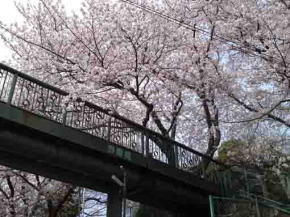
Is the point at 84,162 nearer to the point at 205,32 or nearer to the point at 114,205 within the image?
the point at 114,205

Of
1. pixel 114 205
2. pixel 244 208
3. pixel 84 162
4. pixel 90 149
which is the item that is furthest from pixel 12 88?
pixel 244 208

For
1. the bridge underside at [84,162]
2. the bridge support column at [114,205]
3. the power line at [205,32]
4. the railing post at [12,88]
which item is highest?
the power line at [205,32]

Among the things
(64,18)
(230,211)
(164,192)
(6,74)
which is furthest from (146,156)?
(64,18)

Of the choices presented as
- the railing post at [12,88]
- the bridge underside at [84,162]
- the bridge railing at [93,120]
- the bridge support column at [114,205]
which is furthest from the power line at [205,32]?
the bridge support column at [114,205]

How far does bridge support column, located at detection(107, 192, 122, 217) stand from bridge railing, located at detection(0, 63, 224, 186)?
1.54 metres

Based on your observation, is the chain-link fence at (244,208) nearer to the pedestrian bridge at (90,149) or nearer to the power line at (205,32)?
the pedestrian bridge at (90,149)

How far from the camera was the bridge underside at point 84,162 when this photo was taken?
359 inches

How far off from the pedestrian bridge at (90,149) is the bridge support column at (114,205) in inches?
1.2

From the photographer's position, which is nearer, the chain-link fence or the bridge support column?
the bridge support column

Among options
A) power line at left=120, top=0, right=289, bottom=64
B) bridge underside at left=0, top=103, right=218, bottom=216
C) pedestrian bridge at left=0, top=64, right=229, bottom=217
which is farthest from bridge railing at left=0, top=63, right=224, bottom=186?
power line at left=120, top=0, right=289, bottom=64

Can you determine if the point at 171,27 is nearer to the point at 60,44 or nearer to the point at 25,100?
the point at 60,44

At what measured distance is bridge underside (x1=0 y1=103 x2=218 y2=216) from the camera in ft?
29.9

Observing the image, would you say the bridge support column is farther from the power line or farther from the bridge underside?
the power line

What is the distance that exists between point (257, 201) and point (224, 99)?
168 inches
